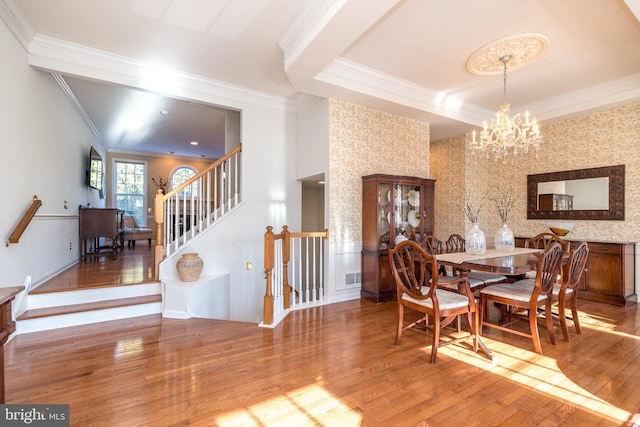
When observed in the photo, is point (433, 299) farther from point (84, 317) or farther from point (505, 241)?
point (84, 317)

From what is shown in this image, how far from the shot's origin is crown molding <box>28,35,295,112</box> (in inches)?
135

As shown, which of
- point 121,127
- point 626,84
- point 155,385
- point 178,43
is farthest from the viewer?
point 121,127

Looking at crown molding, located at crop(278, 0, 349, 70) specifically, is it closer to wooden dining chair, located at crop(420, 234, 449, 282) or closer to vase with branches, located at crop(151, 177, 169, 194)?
wooden dining chair, located at crop(420, 234, 449, 282)

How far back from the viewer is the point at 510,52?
350 centimetres

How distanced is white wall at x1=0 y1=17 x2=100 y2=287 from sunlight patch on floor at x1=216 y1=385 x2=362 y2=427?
2.87 meters

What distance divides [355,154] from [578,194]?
12.4 feet

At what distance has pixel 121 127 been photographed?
6816 millimetres

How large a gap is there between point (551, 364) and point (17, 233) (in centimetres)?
508

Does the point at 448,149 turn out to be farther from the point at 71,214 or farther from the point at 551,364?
the point at 71,214

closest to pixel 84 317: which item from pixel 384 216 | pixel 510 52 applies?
pixel 384 216

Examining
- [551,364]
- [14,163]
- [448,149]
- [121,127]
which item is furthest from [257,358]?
[121,127]

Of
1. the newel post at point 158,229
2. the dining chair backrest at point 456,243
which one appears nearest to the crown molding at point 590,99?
the dining chair backrest at point 456,243

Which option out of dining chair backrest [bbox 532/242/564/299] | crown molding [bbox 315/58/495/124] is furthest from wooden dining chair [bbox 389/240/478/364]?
crown molding [bbox 315/58/495/124]

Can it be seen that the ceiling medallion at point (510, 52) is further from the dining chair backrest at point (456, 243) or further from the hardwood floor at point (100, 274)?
the hardwood floor at point (100, 274)
